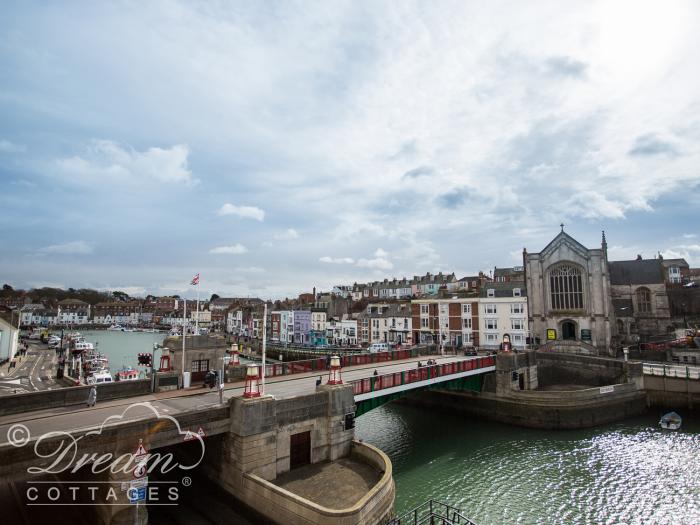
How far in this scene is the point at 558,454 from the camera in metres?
25.4

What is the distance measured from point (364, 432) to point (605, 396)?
19707mm

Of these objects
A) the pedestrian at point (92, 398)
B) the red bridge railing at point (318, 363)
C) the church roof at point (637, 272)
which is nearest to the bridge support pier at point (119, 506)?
the pedestrian at point (92, 398)

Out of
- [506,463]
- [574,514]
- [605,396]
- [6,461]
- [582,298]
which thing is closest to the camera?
[6,461]

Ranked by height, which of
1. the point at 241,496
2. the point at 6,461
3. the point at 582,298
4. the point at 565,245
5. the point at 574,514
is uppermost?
the point at 565,245

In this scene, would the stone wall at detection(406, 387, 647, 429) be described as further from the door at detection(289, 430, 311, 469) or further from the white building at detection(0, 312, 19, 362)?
the white building at detection(0, 312, 19, 362)

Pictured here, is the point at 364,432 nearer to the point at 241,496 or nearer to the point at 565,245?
the point at 241,496

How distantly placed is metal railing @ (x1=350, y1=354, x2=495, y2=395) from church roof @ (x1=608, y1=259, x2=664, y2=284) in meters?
45.5

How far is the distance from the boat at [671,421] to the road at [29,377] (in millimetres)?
46237

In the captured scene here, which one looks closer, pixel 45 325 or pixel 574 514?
pixel 574 514

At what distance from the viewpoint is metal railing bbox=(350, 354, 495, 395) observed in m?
21.8

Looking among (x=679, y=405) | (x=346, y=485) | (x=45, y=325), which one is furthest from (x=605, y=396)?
(x=45, y=325)

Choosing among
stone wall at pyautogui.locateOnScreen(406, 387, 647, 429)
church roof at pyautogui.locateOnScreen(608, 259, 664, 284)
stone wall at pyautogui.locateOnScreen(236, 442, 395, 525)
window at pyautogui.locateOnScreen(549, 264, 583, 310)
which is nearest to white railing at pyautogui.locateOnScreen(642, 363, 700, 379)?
stone wall at pyautogui.locateOnScreen(406, 387, 647, 429)

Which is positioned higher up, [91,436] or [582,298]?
[582,298]

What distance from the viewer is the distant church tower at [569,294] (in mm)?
55094
